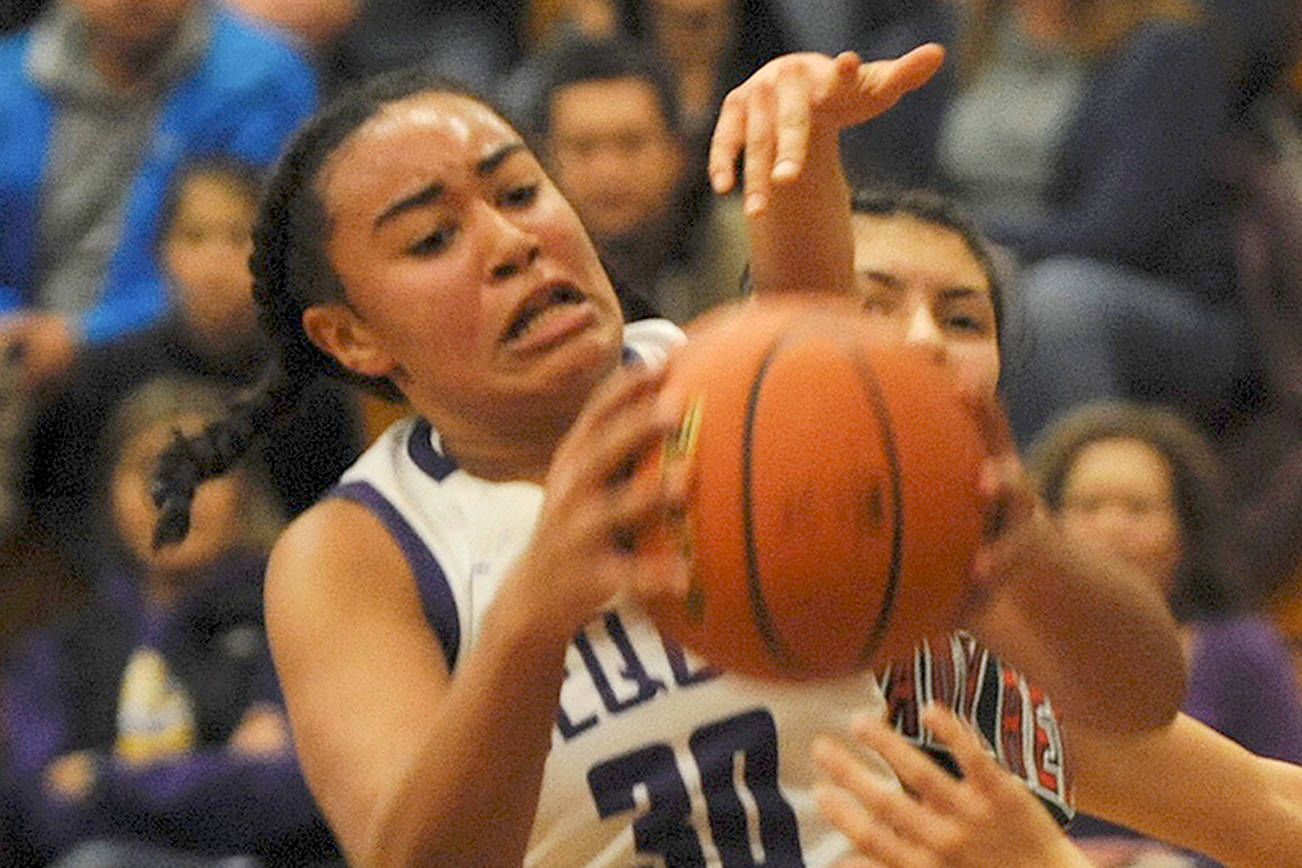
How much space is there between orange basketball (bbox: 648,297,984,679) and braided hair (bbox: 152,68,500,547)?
2.17ft

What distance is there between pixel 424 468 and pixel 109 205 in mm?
2708

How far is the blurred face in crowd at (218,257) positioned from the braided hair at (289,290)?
1.99m

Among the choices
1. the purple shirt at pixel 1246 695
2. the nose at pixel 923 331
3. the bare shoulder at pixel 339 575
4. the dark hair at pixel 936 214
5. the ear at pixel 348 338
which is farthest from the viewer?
the purple shirt at pixel 1246 695

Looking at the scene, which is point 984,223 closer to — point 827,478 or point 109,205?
point 109,205

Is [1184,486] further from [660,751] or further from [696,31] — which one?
[660,751]

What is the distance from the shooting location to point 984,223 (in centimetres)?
493

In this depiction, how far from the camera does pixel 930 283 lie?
9.12 ft

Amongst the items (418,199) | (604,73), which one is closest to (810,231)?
(418,199)

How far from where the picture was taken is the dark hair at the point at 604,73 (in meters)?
4.82

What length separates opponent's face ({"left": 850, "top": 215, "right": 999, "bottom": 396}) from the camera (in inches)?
108

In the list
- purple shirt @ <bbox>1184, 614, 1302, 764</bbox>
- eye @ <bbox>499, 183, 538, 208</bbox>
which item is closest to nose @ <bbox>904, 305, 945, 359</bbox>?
eye @ <bbox>499, 183, 538, 208</bbox>

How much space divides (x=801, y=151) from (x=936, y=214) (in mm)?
659

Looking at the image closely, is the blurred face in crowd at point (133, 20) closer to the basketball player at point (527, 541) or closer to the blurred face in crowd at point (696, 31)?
the blurred face in crowd at point (696, 31)

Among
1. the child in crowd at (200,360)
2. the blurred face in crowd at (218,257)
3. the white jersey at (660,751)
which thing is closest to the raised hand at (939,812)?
the white jersey at (660,751)
